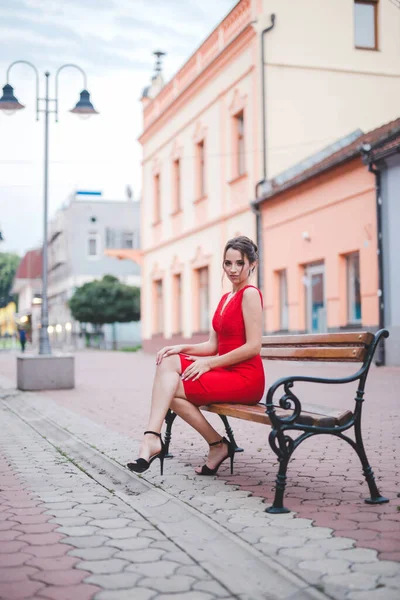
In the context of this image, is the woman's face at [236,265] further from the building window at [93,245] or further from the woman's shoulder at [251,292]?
the building window at [93,245]

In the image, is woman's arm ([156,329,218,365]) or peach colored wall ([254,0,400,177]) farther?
peach colored wall ([254,0,400,177])

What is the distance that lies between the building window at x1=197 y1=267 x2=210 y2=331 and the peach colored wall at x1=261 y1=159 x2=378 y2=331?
5252 mm

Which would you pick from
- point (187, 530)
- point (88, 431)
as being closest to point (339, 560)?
point (187, 530)

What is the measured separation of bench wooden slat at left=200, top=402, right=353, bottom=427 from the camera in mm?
4625

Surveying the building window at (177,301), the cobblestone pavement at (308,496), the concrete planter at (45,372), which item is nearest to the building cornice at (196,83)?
the building window at (177,301)

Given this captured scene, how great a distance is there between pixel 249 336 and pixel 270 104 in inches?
746

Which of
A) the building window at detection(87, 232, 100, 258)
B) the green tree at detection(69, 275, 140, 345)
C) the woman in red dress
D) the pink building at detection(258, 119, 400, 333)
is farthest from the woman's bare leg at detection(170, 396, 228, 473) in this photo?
the building window at detection(87, 232, 100, 258)

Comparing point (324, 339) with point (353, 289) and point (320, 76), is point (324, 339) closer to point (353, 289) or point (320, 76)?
point (353, 289)

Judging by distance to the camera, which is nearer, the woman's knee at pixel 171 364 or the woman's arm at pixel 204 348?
the woman's knee at pixel 171 364

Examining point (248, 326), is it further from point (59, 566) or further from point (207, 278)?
point (207, 278)

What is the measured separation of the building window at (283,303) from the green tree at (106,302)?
81.5 feet

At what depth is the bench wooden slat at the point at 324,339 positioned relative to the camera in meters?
4.77

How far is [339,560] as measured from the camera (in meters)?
3.61

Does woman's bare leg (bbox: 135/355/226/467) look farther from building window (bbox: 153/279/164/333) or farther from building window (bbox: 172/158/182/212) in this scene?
building window (bbox: 153/279/164/333)
